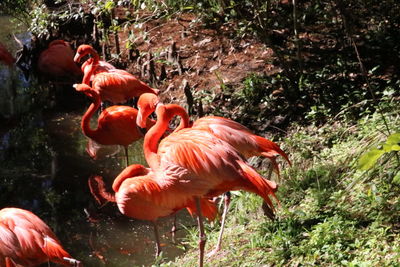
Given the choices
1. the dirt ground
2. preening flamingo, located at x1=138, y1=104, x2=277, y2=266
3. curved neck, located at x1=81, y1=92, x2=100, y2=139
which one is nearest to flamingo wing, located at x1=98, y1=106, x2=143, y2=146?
curved neck, located at x1=81, y1=92, x2=100, y2=139

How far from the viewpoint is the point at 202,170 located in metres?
3.95

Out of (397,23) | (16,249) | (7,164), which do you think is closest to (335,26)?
(397,23)

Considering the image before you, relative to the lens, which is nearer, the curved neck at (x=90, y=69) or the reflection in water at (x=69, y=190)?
the reflection in water at (x=69, y=190)

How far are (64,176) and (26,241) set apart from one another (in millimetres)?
2267

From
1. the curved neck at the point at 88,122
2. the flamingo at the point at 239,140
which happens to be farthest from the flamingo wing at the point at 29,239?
the curved neck at the point at 88,122

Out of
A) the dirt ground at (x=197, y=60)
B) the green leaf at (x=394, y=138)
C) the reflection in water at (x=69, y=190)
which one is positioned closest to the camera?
the green leaf at (x=394, y=138)

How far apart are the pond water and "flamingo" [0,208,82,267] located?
0.86 meters

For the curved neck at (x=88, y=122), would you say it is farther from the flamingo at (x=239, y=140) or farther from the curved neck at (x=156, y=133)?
the flamingo at (x=239, y=140)

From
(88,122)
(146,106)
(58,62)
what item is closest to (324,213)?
(146,106)

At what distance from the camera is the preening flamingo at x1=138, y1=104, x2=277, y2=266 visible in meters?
3.94

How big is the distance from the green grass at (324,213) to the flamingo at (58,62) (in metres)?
3.86

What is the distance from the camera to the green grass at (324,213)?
3.68 meters

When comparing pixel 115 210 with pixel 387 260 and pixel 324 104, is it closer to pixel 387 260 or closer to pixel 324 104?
pixel 324 104

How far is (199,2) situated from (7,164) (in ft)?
8.53
